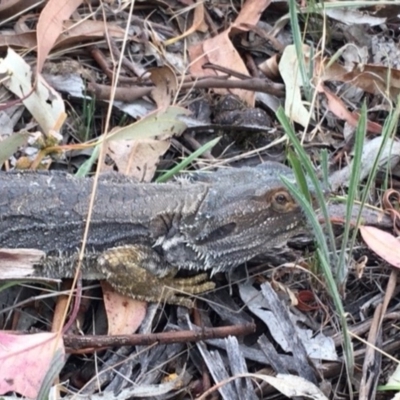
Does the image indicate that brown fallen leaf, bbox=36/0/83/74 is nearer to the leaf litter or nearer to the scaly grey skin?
the leaf litter

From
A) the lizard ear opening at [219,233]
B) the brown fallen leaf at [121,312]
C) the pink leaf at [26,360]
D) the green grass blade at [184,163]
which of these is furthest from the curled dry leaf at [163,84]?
the pink leaf at [26,360]

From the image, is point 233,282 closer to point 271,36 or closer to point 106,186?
point 106,186

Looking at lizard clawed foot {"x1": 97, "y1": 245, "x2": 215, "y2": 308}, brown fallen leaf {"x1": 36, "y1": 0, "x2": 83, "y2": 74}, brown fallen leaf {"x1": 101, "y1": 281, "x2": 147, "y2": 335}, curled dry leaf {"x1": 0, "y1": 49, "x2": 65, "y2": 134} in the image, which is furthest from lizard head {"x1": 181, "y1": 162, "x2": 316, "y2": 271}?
brown fallen leaf {"x1": 36, "y1": 0, "x2": 83, "y2": 74}

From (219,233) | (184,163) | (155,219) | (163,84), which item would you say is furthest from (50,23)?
(219,233)

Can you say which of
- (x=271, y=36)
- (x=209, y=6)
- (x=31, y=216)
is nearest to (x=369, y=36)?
(x=271, y=36)

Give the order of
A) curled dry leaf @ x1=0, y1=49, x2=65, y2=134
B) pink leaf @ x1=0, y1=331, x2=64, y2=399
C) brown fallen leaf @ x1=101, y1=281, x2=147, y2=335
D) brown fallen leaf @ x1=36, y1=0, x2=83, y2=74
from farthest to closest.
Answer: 1. brown fallen leaf @ x1=36, y1=0, x2=83, y2=74
2. curled dry leaf @ x1=0, y1=49, x2=65, y2=134
3. brown fallen leaf @ x1=101, y1=281, x2=147, y2=335
4. pink leaf @ x1=0, y1=331, x2=64, y2=399

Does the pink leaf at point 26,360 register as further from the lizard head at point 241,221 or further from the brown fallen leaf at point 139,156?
the brown fallen leaf at point 139,156
